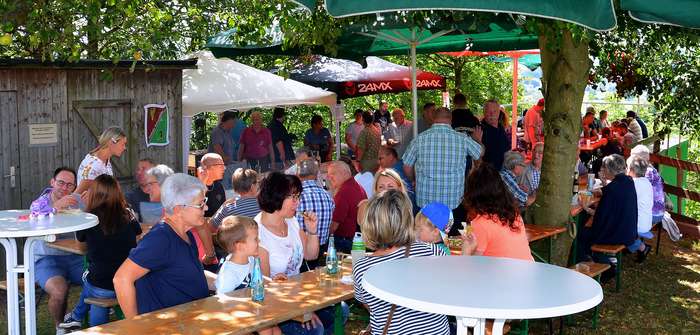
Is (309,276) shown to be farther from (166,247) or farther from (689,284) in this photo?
(689,284)

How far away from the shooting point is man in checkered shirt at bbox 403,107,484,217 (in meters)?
7.53

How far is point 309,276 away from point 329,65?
9.35 meters

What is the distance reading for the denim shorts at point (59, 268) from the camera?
5.75 metres

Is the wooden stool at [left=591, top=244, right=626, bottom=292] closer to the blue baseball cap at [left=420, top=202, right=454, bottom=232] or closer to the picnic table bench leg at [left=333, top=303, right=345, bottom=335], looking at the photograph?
the blue baseball cap at [left=420, top=202, right=454, bottom=232]

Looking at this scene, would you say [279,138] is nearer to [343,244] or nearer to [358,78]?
[358,78]

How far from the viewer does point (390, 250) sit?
12.6 feet

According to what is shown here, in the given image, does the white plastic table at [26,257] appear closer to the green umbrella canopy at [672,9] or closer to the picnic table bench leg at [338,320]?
the picnic table bench leg at [338,320]

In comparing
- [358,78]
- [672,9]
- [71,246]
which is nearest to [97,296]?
[71,246]

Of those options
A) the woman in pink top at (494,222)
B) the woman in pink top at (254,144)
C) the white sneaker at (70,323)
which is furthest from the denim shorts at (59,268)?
the woman in pink top at (254,144)

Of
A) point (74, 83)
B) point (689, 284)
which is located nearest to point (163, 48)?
point (74, 83)

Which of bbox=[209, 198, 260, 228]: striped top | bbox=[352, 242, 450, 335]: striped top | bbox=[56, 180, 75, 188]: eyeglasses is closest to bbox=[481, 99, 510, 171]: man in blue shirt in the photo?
bbox=[209, 198, 260, 228]: striped top

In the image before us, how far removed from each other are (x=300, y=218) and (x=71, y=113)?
12.5 ft

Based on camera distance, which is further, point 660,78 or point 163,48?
point 660,78

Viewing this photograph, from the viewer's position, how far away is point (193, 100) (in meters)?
10.2
